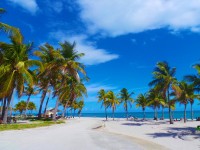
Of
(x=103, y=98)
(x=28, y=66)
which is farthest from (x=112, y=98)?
(x=28, y=66)

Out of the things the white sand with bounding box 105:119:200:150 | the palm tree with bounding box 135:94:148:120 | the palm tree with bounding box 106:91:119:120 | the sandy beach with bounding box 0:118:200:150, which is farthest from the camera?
the palm tree with bounding box 135:94:148:120

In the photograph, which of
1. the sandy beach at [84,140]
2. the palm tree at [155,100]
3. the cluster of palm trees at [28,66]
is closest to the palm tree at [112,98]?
the palm tree at [155,100]

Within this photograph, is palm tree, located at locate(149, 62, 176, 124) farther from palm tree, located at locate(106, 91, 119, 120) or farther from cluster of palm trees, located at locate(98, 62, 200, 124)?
palm tree, located at locate(106, 91, 119, 120)

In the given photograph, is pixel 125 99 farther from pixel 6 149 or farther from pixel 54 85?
pixel 6 149

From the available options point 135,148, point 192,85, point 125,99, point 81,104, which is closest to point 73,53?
point 192,85

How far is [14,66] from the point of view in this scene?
26641 mm

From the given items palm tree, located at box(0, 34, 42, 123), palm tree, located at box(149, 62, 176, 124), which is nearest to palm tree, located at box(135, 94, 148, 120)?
palm tree, located at box(149, 62, 176, 124)

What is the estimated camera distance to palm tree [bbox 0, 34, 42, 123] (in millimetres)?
25984

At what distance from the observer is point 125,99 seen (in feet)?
237

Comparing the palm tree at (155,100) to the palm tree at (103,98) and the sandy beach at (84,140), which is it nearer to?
the palm tree at (103,98)

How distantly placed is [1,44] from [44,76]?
14.1 metres

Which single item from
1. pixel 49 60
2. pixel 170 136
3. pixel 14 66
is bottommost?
pixel 170 136

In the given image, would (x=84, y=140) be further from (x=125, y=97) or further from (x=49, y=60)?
(x=125, y=97)

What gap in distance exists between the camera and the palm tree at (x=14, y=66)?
2598 cm
